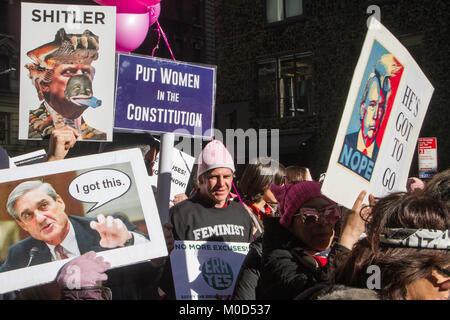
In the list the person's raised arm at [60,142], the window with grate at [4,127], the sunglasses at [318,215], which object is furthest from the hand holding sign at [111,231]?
the window with grate at [4,127]

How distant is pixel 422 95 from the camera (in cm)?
252

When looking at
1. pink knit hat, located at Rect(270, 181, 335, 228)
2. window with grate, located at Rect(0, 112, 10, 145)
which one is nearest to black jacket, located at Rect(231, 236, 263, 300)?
pink knit hat, located at Rect(270, 181, 335, 228)

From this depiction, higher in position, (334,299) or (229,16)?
(229,16)

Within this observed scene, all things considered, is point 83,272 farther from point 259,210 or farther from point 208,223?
point 259,210

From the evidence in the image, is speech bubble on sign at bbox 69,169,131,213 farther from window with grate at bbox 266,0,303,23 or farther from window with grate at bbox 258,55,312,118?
window with grate at bbox 266,0,303,23

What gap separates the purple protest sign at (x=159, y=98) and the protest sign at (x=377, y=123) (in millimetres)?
1176

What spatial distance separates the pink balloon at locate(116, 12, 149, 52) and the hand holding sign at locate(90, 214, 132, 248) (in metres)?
2.16

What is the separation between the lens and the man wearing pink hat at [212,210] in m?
2.92

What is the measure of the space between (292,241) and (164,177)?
910 millimetres

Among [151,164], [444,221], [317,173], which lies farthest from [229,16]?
[444,221]

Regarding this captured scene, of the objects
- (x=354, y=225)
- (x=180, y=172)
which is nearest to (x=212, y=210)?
(x=354, y=225)

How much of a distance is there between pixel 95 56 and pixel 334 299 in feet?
7.02

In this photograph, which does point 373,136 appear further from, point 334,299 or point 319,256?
point 334,299

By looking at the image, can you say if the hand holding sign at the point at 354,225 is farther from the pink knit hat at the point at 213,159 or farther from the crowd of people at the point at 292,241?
the pink knit hat at the point at 213,159
